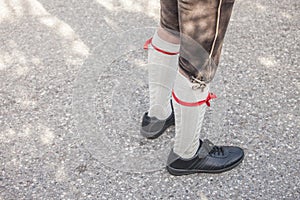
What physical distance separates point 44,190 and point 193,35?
1.04 m

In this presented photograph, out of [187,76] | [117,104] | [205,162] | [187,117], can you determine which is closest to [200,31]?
[187,76]

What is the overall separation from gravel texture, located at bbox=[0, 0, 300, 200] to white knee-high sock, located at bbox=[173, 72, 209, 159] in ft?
0.58

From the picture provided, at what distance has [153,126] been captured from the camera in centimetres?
203

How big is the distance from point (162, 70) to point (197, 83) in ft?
1.04

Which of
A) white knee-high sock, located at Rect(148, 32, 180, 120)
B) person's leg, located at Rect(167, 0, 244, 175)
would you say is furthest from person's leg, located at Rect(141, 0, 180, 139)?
person's leg, located at Rect(167, 0, 244, 175)

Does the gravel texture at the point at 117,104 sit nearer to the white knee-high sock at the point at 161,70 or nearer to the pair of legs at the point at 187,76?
the pair of legs at the point at 187,76

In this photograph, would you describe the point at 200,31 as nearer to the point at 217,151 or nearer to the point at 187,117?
the point at 187,117

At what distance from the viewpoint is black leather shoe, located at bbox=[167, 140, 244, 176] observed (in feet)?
6.13

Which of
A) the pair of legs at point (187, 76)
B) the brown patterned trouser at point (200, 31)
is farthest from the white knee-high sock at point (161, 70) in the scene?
the brown patterned trouser at point (200, 31)

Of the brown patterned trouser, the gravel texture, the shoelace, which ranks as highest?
the brown patterned trouser

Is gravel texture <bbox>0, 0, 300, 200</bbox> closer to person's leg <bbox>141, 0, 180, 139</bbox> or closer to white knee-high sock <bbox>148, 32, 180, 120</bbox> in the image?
person's leg <bbox>141, 0, 180, 139</bbox>

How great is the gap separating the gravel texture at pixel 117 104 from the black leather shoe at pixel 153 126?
4 cm

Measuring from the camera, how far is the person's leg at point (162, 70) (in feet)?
5.37

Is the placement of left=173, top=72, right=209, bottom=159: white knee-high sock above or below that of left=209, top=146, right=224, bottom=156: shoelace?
above
